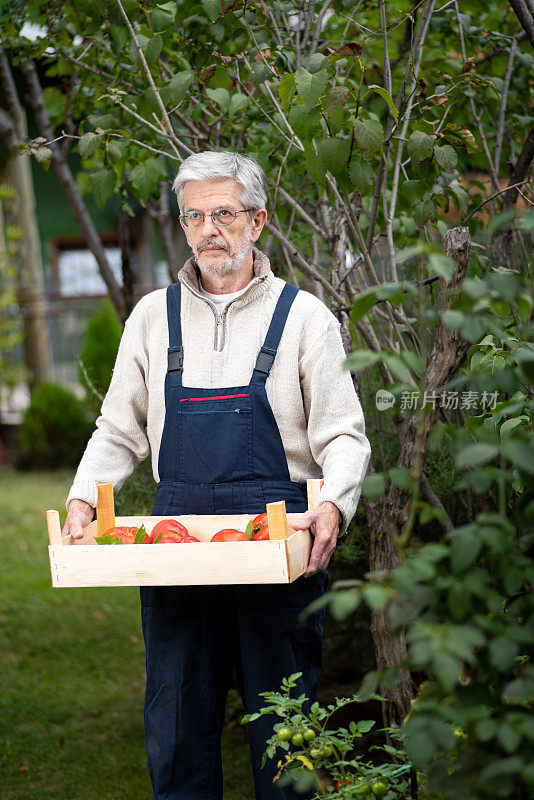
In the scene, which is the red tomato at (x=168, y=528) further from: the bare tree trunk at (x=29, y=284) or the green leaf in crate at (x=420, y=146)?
the bare tree trunk at (x=29, y=284)

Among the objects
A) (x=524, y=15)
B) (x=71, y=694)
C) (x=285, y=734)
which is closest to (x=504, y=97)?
(x=524, y=15)

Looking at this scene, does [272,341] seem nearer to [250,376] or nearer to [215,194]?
[250,376]

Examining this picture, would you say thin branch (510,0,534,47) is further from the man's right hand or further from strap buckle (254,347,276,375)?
the man's right hand

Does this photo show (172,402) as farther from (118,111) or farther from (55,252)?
(55,252)

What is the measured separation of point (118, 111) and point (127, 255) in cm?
95

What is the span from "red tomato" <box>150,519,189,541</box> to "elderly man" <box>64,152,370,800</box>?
104 mm

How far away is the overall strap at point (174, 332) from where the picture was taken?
95.7 inches

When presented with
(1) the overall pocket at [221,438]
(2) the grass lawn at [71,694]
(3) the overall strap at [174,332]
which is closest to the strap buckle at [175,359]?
(3) the overall strap at [174,332]

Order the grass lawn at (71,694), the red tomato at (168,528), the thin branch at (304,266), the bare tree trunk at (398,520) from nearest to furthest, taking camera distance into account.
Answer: the red tomato at (168,528)
the bare tree trunk at (398,520)
the thin branch at (304,266)
the grass lawn at (71,694)

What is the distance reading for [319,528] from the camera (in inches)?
85.2

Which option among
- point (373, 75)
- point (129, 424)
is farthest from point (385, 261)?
point (129, 424)

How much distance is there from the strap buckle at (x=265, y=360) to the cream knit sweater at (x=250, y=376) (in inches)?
1.0

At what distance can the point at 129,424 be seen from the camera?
8.41ft

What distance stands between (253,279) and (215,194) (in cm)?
25
